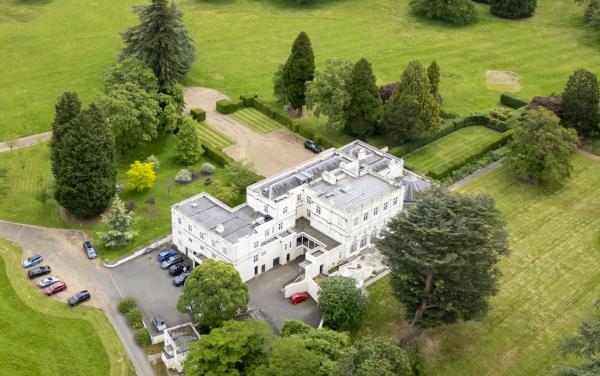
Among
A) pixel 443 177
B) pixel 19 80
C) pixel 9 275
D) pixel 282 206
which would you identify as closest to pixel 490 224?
pixel 282 206

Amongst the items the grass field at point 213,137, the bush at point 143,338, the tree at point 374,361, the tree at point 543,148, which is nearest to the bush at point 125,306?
the bush at point 143,338

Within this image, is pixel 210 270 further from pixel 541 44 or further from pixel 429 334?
pixel 541 44

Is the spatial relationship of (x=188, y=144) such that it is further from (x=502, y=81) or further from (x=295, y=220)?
(x=502, y=81)

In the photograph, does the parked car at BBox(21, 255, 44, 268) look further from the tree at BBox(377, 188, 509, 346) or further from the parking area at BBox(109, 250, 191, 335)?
the tree at BBox(377, 188, 509, 346)

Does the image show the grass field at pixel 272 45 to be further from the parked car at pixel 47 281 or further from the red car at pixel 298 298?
the red car at pixel 298 298

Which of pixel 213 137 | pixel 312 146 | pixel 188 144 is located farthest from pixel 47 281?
pixel 312 146
